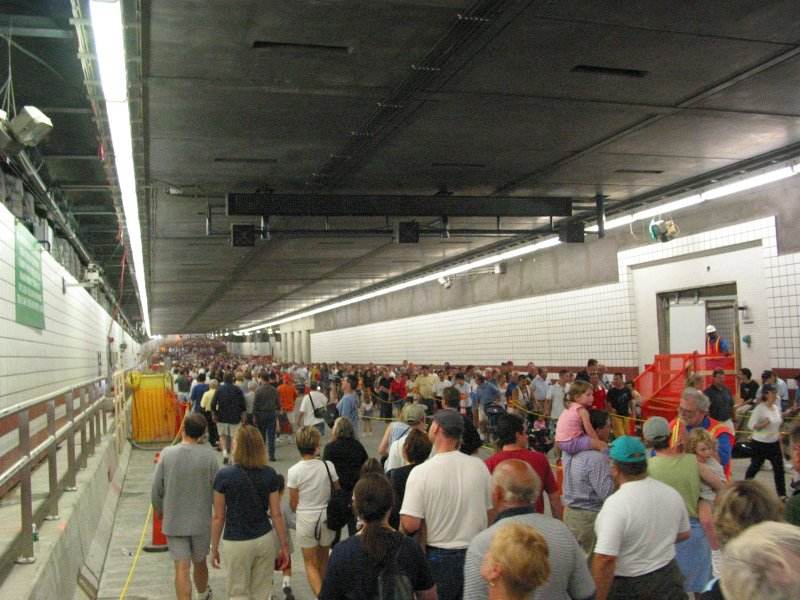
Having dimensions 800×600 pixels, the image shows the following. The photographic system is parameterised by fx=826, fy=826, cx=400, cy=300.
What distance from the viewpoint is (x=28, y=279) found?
11.6 m

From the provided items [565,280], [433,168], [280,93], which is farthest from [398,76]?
[565,280]

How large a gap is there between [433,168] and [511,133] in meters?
2.36

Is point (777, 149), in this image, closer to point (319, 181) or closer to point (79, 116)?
point (319, 181)

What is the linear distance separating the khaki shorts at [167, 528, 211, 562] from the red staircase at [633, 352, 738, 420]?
35.7 feet

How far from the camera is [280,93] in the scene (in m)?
9.84

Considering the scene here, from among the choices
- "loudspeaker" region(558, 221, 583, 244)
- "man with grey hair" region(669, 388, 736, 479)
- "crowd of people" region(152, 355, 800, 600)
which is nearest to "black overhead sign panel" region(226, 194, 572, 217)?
"loudspeaker" region(558, 221, 583, 244)

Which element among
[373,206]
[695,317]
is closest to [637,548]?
[373,206]

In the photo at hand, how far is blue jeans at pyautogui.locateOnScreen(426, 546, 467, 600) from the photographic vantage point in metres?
4.84

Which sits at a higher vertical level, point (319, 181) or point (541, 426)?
point (319, 181)

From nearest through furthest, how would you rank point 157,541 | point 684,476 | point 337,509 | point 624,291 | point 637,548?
point 637,548 < point 684,476 < point 337,509 < point 157,541 < point 624,291

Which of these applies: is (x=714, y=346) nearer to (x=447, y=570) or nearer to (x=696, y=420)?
(x=696, y=420)

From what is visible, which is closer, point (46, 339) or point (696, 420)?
point (696, 420)

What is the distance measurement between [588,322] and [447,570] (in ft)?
62.0

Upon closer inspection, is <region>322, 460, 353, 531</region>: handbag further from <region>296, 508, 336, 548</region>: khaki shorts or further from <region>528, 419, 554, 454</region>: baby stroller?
<region>528, 419, 554, 454</region>: baby stroller
